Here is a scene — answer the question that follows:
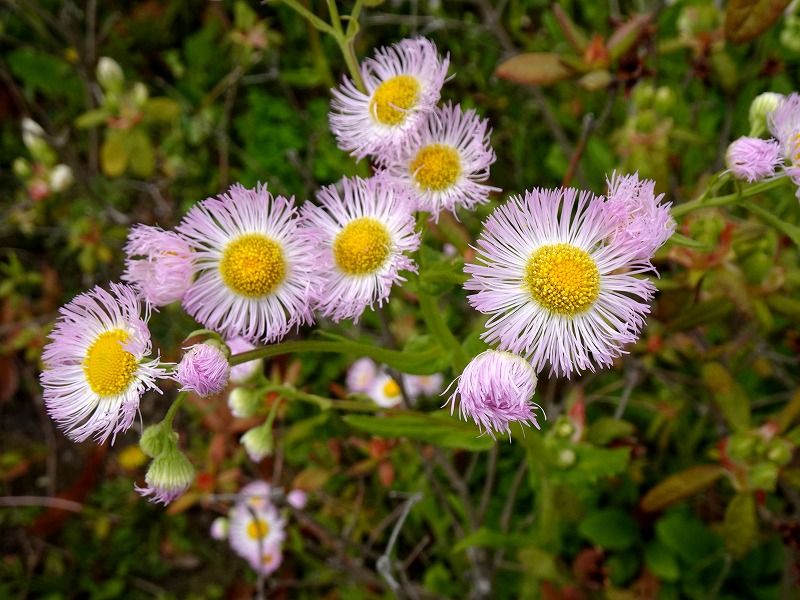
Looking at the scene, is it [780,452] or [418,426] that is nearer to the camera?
[418,426]

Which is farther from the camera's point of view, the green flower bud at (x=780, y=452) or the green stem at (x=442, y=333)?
the green flower bud at (x=780, y=452)

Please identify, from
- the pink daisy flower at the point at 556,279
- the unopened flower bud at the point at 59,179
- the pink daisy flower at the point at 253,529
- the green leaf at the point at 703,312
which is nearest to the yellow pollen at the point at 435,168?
the pink daisy flower at the point at 556,279

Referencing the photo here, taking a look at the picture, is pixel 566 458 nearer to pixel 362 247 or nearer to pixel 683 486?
pixel 683 486

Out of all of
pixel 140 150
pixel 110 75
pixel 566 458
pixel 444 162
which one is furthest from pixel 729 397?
pixel 110 75

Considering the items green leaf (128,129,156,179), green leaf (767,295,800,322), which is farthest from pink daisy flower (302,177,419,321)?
green leaf (128,129,156,179)

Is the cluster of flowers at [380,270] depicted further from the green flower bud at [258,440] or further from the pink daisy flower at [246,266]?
the green flower bud at [258,440]

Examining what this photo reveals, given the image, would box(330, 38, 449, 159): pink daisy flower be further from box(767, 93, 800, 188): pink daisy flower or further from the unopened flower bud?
the unopened flower bud
